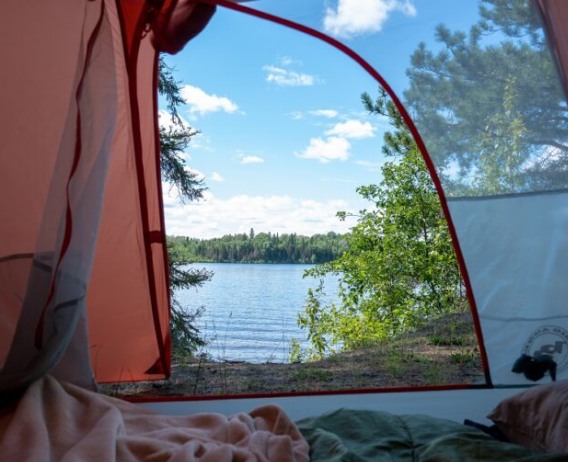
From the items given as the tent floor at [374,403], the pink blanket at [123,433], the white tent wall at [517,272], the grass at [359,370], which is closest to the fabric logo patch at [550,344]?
the white tent wall at [517,272]

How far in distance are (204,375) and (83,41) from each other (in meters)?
2.20

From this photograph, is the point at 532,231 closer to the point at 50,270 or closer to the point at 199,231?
the point at 50,270

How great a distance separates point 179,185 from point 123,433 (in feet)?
12.3

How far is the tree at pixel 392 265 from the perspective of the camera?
504 centimetres

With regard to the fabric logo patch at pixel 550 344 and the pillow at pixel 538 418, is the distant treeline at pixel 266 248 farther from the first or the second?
the pillow at pixel 538 418

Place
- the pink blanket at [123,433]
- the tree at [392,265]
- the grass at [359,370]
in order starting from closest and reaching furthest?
the pink blanket at [123,433] < the grass at [359,370] < the tree at [392,265]

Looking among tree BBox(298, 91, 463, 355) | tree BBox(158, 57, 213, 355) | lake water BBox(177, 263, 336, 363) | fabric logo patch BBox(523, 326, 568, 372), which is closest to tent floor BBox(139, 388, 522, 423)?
fabric logo patch BBox(523, 326, 568, 372)

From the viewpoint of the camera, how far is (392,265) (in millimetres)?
5250

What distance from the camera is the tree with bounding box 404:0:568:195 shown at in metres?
2.03

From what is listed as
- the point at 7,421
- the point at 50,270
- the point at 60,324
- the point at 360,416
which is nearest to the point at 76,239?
the point at 50,270

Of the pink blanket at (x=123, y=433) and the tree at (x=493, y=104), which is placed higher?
the tree at (x=493, y=104)

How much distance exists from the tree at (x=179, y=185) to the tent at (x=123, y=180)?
2.34 meters

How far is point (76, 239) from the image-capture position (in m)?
1.62

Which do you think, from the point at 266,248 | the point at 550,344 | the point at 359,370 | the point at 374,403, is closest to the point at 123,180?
the point at 374,403
